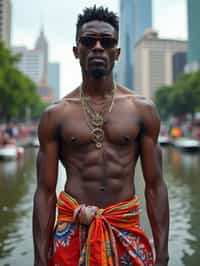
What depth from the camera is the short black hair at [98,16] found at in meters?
2.12

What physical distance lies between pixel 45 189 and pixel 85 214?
31 cm

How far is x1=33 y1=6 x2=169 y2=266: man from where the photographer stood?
6.54 ft

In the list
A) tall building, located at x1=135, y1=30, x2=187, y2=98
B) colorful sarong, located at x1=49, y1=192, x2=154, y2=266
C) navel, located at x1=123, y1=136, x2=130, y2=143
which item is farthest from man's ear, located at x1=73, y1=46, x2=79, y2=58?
tall building, located at x1=135, y1=30, x2=187, y2=98

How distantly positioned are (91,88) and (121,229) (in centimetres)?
83

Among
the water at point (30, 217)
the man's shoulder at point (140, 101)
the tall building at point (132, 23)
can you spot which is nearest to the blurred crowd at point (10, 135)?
the water at point (30, 217)

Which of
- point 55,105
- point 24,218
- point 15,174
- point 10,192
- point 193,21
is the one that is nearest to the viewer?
point 55,105

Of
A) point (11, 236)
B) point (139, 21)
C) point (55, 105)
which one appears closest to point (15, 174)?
point (11, 236)

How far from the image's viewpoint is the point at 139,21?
144 m

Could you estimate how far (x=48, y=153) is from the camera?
210 centimetres

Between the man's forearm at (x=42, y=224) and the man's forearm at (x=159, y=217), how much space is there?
575 mm

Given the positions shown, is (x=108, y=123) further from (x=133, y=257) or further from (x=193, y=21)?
(x=193, y=21)

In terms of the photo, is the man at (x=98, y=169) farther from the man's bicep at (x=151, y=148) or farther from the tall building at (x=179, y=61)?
the tall building at (x=179, y=61)

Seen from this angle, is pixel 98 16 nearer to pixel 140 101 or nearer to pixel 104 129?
pixel 140 101

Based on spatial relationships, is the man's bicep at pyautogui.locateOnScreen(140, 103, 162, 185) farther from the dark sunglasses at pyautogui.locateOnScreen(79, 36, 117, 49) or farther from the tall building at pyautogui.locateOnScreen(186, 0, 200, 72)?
the tall building at pyautogui.locateOnScreen(186, 0, 200, 72)
